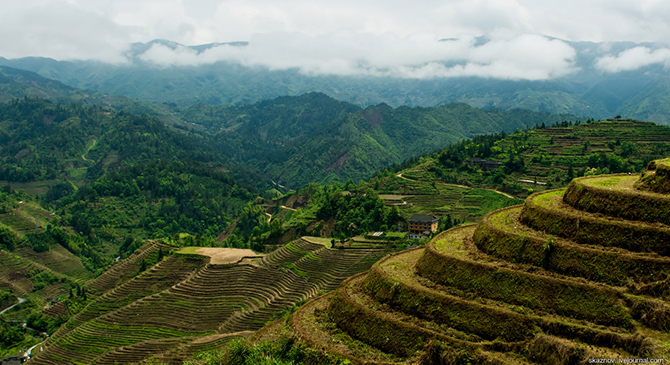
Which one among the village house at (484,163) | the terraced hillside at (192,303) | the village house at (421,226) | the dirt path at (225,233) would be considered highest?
the village house at (484,163)

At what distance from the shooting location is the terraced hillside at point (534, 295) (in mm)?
21531

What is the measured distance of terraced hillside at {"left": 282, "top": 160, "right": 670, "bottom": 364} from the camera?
70.6ft

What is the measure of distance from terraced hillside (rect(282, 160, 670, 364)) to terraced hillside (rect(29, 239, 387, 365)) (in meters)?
25.9

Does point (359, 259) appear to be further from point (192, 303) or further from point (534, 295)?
point (534, 295)

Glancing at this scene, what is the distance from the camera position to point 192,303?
60188 millimetres

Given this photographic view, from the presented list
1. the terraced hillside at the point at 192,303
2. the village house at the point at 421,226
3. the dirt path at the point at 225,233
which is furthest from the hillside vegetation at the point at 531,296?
the dirt path at the point at 225,233

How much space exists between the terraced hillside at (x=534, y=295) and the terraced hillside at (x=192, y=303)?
85.1 feet

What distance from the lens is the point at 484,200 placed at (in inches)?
3123

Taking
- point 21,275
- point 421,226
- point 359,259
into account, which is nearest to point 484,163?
point 421,226

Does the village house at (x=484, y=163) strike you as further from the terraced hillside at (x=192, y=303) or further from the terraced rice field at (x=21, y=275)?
the terraced rice field at (x=21, y=275)

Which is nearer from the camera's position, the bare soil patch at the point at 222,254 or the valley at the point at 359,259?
the valley at the point at 359,259

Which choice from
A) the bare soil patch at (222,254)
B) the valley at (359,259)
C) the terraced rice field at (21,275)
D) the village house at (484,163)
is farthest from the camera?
the village house at (484,163)

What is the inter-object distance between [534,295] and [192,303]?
44.1 metres

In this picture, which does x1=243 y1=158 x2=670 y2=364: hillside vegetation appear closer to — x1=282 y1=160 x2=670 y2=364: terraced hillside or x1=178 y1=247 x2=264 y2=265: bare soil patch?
x1=282 y1=160 x2=670 y2=364: terraced hillside
